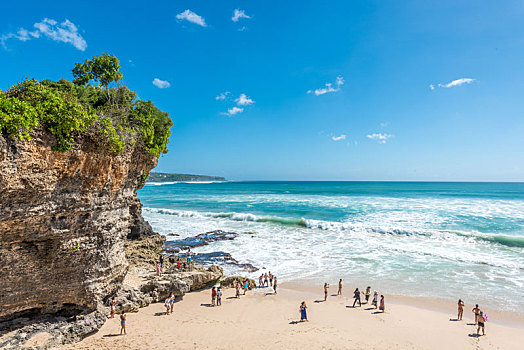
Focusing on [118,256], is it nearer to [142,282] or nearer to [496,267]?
[142,282]

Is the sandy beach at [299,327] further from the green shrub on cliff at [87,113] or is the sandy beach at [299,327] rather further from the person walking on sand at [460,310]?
the green shrub on cliff at [87,113]

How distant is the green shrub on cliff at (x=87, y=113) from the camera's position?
737cm

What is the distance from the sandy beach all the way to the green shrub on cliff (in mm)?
7144

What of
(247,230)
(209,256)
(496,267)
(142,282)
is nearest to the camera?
(142,282)

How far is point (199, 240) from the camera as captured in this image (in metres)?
26.9

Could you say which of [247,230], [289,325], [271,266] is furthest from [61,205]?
[247,230]

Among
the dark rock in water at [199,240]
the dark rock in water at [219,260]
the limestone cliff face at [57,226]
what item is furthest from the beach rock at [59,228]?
the dark rock in water at [199,240]

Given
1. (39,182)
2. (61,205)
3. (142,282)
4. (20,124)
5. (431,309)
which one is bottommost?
(431,309)

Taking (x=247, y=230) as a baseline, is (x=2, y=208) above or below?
above

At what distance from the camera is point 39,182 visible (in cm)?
812

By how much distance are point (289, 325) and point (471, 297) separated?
34.0 feet

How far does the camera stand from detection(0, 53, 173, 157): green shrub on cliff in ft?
24.2

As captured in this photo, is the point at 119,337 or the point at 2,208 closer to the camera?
the point at 2,208

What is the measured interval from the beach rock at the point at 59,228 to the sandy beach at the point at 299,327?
1667mm
